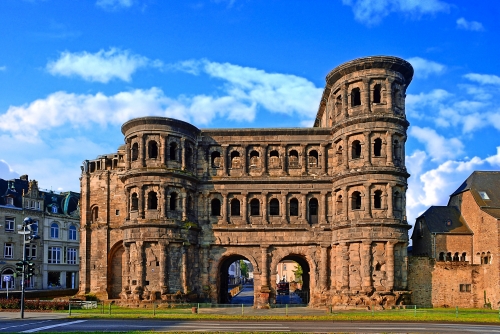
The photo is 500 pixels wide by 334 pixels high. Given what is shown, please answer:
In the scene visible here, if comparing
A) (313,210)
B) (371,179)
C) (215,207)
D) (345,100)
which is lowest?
(313,210)

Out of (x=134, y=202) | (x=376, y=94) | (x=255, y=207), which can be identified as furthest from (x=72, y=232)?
(x=376, y=94)

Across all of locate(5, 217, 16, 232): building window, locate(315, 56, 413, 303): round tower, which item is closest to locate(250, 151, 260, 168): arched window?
locate(315, 56, 413, 303): round tower

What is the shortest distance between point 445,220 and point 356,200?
10209 mm

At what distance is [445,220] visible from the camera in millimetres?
52125

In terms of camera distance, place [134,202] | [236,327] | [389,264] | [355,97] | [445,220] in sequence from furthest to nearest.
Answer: [445,220], [134,202], [355,97], [389,264], [236,327]

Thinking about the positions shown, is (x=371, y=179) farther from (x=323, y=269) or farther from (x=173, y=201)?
(x=173, y=201)

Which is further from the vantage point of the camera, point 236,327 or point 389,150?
point 389,150

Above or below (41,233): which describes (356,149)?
above

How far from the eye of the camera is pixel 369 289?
4484 centimetres

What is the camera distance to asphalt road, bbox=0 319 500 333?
28406 mm

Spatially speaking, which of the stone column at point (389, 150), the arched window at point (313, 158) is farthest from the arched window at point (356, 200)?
the arched window at point (313, 158)

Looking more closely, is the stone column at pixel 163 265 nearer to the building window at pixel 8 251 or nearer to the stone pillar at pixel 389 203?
the stone pillar at pixel 389 203

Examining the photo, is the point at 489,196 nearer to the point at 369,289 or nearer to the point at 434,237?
the point at 434,237

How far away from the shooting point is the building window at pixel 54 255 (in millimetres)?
79875
